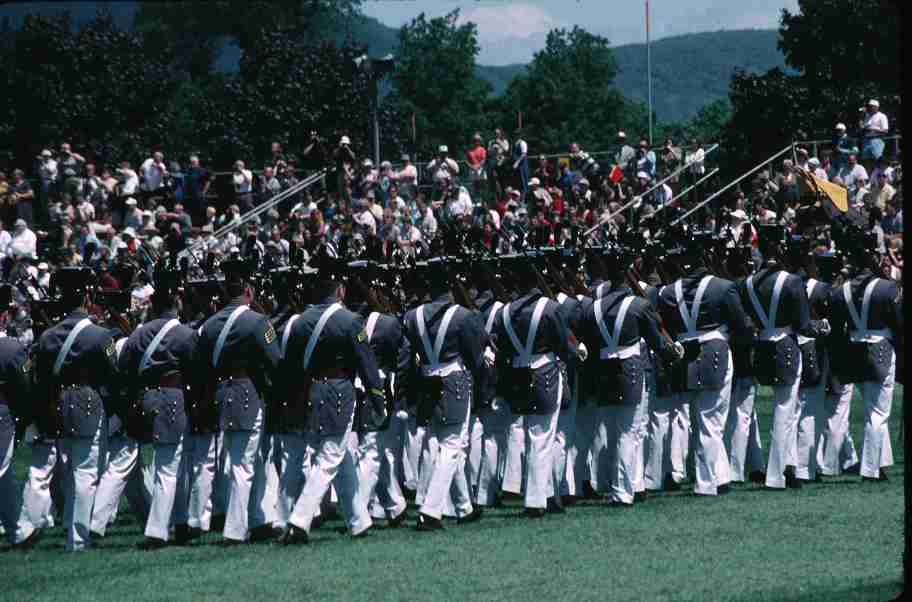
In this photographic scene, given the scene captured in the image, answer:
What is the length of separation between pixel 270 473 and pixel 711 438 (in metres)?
3.81

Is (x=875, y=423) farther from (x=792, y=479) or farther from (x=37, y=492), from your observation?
(x=37, y=492)

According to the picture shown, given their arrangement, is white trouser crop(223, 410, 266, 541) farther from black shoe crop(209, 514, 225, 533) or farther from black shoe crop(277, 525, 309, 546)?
black shoe crop(209, 514, 225, 533)

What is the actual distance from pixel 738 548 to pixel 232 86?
21.9 metres

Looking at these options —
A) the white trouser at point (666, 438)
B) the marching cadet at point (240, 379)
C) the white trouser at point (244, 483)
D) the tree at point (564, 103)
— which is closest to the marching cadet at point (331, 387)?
the marching cadet at point (240, 379)

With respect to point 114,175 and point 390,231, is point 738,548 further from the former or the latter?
point 114,175

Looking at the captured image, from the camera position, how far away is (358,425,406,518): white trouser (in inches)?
508

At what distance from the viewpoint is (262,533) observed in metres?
12.8

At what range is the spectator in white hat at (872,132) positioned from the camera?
82.9 feet

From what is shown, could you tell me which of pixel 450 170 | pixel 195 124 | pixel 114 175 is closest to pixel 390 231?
pixel 450 170

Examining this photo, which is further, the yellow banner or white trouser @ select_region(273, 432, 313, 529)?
the yellow banner

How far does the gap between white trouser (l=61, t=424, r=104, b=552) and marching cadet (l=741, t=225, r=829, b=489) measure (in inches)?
227

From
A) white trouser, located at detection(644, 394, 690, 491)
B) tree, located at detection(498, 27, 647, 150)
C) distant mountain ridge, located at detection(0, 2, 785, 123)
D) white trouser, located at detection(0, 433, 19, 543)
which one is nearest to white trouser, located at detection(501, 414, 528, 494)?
white trouser, located at detection(644, 394, 690, 491)

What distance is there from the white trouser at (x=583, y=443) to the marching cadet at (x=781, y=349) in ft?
5.03

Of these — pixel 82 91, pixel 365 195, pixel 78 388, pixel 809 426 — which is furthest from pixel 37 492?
pixel 82 91
